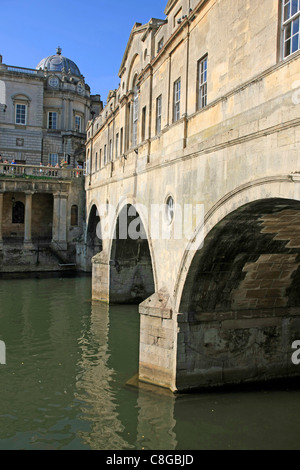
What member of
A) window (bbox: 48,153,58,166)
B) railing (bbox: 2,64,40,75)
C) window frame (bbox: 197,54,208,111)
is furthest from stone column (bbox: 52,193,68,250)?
window frame (bbox: 197,54,208,111)

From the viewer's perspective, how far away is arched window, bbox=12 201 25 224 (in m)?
33.8

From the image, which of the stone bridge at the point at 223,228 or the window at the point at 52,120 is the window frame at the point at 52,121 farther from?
the stone bridge at the point at 223,228

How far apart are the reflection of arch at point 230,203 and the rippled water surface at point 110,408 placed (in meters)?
2.44

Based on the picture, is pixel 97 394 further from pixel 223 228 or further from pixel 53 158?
pixel 53 158

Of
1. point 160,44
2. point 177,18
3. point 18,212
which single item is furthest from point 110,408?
point 18,212

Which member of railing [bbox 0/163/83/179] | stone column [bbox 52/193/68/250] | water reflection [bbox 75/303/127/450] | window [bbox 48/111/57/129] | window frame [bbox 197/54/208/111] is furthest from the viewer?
window [bbox 48/111/57/129]

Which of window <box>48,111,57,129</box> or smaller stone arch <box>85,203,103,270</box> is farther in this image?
window <box>48,111,57,129</box>

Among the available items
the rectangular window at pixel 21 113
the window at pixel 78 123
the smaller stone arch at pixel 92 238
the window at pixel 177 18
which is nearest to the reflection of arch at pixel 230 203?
the window at pixel 177 18

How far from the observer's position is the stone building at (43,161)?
102 feet

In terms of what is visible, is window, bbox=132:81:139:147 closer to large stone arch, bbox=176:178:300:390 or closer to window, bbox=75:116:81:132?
large stone arch, bbox=176:178:300:390

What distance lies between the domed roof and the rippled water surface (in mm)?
37965
